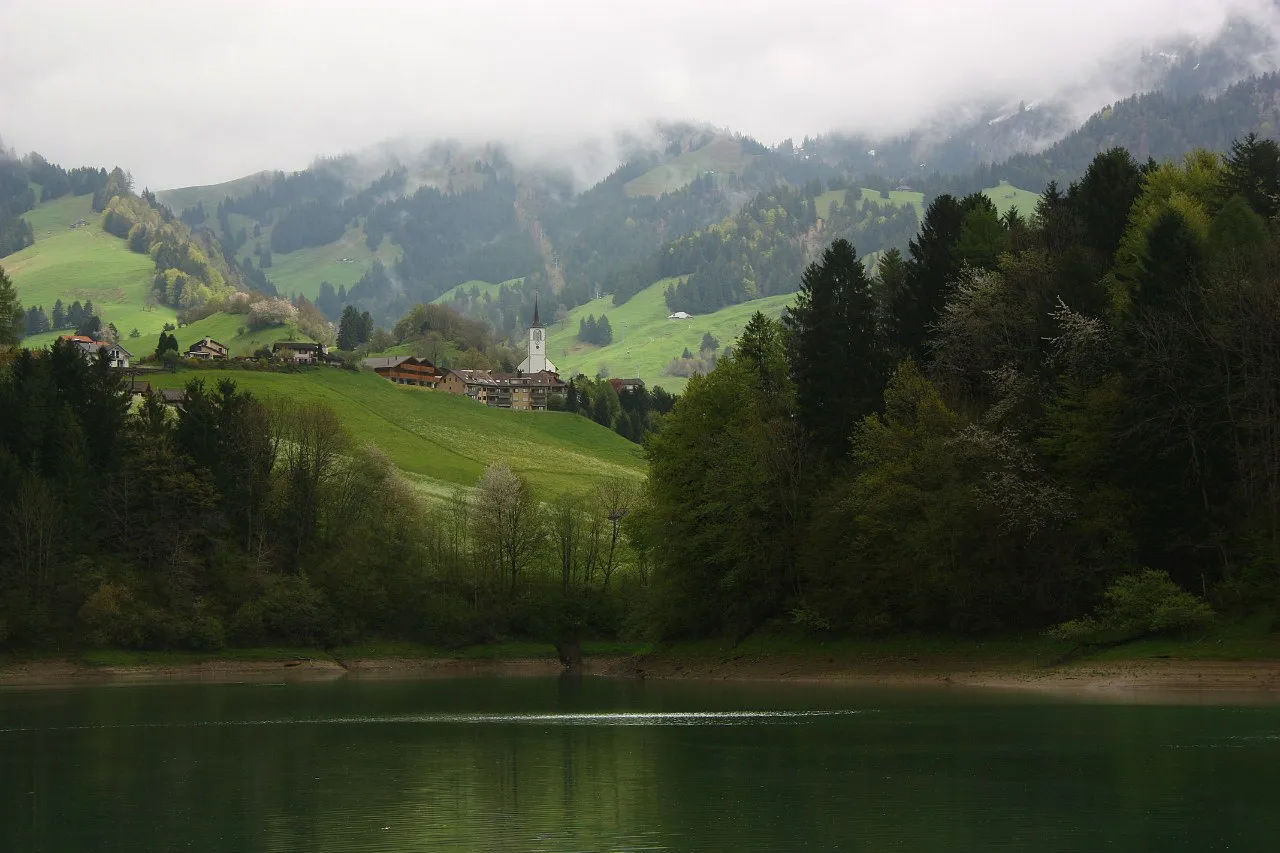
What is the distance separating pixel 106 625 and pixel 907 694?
6572cm

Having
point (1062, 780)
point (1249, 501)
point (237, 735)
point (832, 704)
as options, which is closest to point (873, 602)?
point (832, 704)

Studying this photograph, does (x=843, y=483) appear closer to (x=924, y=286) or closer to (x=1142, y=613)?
(x=924, y=286)

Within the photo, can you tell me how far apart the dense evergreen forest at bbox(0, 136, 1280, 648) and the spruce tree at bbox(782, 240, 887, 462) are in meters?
0.21

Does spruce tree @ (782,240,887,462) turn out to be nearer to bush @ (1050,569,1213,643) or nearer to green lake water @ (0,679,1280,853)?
bush @ (1050,569,1213,643)

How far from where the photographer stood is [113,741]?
5559cm

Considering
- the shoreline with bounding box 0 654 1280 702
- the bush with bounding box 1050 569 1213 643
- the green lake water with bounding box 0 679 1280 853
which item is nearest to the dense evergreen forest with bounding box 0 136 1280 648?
the bush with bounding box 1050 569 1213 643

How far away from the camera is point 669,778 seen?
42188 mm

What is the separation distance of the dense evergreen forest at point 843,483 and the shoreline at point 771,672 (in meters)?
2.59

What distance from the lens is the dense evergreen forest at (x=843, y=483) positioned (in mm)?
71000

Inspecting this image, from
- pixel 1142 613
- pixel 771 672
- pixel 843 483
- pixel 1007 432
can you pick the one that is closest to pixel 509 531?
pixel 771 672

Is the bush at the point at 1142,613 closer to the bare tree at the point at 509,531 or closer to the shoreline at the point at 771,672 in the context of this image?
the shoreline at the point at 771,672

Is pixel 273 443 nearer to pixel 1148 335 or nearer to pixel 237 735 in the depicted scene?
pixel 237 735

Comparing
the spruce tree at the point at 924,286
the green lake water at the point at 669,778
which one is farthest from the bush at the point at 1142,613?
the spruce tree at the point at 924,286

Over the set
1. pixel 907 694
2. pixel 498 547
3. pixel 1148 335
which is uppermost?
pixel 1148 335
